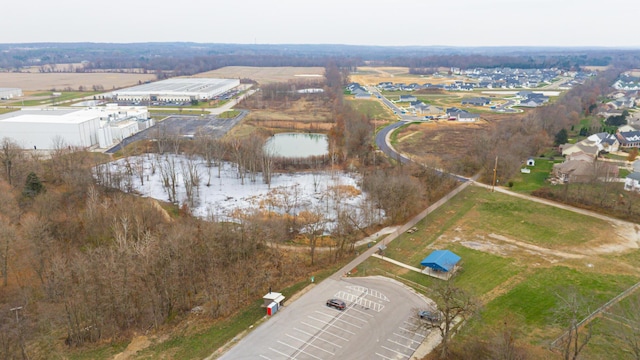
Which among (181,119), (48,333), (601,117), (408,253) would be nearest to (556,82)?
(601,117)

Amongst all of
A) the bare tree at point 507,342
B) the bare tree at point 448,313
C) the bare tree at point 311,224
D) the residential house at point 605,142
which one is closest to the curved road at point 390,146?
the bare tree at point 311,224

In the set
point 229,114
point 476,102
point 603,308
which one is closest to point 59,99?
point 229,114

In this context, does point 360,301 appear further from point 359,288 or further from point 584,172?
point 584,172

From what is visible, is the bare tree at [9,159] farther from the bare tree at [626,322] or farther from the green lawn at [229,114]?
the bare tree at [626,322]

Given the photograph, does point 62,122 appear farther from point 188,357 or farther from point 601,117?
point 601,117

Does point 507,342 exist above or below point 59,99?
below

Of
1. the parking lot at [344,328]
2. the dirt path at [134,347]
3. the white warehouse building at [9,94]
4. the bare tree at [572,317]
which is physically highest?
the white warehouse building at [9,94]
